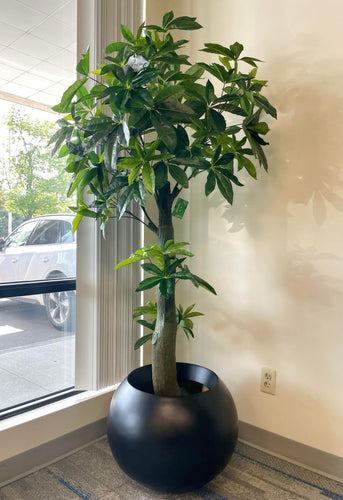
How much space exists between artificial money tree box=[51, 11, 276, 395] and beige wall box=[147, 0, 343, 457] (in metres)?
0.23

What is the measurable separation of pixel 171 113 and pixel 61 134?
48 centimetres

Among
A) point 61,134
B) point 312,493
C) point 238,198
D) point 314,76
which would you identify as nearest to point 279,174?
point 238,198

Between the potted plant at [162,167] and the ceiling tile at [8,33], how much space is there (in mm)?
430

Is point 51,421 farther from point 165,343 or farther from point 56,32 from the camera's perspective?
point 56,32

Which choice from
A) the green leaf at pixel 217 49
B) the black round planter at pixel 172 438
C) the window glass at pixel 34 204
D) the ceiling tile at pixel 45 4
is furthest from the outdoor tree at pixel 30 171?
Answer: the black round planter at pixel 172 438

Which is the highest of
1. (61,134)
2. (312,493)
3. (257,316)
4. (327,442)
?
(61,134)

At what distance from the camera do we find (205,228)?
1.96 m

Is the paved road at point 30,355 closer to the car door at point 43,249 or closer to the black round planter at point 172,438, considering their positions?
the car door at point 43,249

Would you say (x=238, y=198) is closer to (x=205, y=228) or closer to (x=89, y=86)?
(x=205, y=228)

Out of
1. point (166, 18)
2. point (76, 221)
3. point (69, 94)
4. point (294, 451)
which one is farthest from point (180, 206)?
point (294, 451)

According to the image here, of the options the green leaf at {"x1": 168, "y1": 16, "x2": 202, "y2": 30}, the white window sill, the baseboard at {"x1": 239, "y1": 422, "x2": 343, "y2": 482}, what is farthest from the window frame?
the baseboard at {"x1": 239, "y1": 422, "x2": 343, "y2": 482}

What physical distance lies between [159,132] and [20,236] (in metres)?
0.81

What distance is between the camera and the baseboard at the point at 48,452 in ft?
4.81

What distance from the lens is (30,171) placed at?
1642 mm
